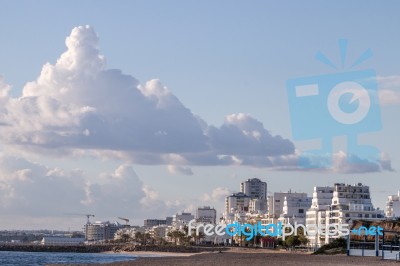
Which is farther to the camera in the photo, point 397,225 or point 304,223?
point 304,223

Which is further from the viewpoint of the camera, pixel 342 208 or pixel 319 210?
pixel 319 210

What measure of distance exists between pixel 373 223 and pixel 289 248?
961 inches

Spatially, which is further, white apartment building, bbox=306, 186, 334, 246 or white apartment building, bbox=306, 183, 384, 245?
white apartment building, bbox=306, 186, 334, 246

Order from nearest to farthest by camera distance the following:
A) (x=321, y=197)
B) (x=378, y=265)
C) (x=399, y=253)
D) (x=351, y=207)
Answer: (x=378, y=265), (x=399, y=253), (x=351, y=207), (x=321, y=197)

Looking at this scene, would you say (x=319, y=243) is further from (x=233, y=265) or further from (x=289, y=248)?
(x=233, y=265)

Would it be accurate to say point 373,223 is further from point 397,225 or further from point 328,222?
point 328,222

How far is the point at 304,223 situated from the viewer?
640ft

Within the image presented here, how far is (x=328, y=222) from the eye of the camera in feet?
556

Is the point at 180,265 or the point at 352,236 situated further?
the point at 352,236

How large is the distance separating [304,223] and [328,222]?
2584cm

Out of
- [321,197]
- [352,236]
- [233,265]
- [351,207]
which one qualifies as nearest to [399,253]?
[233,265]

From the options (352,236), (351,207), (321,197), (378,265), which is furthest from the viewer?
(321,197)

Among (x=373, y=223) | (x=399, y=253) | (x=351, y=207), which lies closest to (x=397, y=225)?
(x=373, y=223)

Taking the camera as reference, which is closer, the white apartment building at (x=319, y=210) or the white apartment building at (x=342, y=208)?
the white apartment building at (x=342, y=208)
